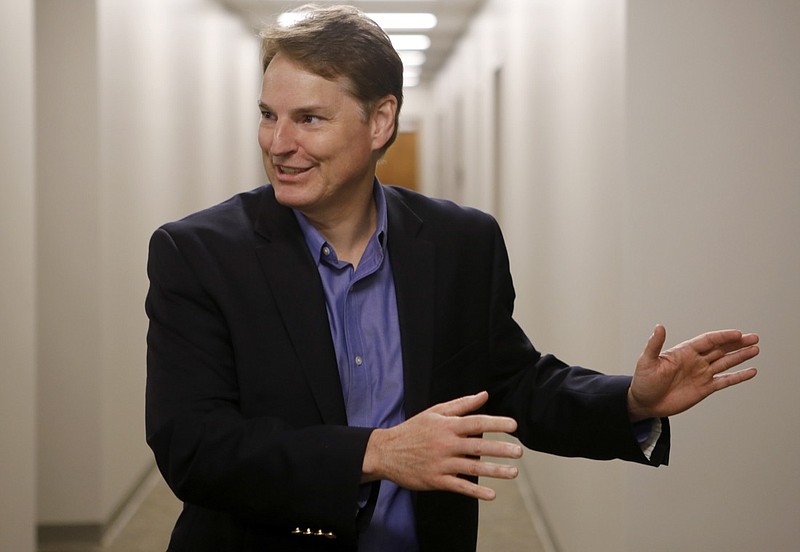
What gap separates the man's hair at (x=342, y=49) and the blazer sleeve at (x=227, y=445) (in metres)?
0.43

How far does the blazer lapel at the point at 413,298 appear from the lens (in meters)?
1.77

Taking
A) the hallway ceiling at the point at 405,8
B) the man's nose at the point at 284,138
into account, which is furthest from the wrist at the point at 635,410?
the hallway ceiling at the point at 405,8

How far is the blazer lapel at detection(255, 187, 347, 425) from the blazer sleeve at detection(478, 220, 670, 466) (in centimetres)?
37

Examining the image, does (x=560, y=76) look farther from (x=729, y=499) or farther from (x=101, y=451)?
(x=101, y=451)

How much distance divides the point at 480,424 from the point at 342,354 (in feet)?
1.22

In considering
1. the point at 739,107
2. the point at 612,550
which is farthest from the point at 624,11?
the point at 612,550

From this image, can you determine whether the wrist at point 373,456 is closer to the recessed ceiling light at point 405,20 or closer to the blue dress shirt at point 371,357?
the blue dress shirt at point 371,357

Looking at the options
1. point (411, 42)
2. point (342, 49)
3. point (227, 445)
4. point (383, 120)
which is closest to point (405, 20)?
point (411, 42)

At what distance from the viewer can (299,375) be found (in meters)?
1.71

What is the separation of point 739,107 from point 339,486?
2199 mm

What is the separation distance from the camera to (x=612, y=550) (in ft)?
11.5

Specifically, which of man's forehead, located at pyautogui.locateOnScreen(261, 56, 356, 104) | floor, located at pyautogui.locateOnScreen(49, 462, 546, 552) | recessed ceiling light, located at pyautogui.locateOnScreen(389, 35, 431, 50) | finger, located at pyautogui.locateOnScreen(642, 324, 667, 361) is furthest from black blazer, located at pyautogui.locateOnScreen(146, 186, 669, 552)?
recessed ceiling light, located at pyautogui.locateOnScreen(389, 35, 431, 50)

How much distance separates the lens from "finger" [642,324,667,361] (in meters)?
1.75

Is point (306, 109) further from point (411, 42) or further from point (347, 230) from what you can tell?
point (411, 42)
